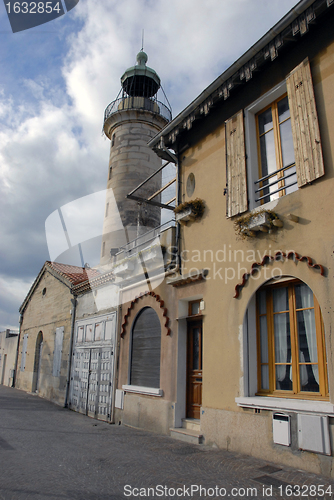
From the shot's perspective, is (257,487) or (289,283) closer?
(257,487)

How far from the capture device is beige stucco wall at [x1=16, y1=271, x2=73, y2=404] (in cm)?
1438

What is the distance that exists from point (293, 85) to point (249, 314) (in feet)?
13.4

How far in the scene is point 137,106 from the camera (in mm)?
18891

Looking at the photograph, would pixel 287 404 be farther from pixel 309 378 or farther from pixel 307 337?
pixel 307 337

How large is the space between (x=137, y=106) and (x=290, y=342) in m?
16.2

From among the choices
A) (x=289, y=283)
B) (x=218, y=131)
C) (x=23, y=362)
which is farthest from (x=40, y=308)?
(x=289, y=283)

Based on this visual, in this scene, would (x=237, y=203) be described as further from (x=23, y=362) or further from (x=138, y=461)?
(x=23, y=362)

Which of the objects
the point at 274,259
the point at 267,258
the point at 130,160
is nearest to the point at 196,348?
the point at 267,258

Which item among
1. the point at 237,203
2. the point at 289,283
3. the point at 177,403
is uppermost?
the point at 237,203

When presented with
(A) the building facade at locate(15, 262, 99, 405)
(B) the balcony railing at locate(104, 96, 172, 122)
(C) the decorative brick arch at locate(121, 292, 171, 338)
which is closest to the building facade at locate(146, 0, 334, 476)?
(C) the decorative brick arch at locate(121, 292, 171, 338)

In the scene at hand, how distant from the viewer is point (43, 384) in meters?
16.3

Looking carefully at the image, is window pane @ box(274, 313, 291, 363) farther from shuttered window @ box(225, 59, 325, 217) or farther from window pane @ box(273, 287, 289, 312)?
shuttered window @ box(225, 59, 325, 217)

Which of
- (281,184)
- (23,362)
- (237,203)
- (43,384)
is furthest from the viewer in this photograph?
Answer: (23,362)

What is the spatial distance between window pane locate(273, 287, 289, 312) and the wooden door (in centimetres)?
226
